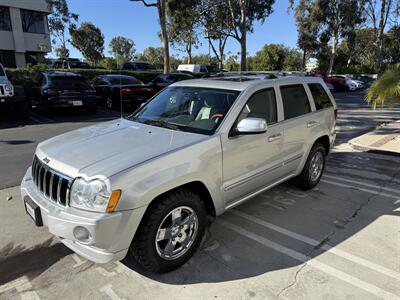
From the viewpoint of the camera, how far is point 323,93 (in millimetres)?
5414

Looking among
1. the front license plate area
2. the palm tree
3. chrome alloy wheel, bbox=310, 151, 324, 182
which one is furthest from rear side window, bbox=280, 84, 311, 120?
the palm tree

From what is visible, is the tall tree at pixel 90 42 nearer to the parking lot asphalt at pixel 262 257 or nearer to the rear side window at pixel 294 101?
the rear side window at pixel 294 101

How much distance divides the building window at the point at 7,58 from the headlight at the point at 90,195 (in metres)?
35.1

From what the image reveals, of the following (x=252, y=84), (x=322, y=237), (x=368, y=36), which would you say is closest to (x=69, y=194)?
(x=252, y=84)

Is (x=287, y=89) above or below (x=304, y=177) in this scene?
above

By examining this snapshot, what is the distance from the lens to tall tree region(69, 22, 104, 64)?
138ft

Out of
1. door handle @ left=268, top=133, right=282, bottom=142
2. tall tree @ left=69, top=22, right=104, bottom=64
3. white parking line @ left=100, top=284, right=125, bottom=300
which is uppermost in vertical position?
tall tree @ left=69, top=22, right=104, bottom=64

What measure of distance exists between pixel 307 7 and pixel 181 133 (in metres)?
38.5

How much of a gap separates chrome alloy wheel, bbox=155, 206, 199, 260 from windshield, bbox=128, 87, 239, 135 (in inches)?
34.6

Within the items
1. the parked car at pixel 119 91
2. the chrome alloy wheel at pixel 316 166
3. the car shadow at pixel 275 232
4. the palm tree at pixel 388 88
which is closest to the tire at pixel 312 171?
the chrome alloy wheel at pixel 316 166

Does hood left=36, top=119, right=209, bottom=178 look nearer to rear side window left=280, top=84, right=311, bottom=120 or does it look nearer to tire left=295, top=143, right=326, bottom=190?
rear side window left=280, top=84, right=311, bottom=120

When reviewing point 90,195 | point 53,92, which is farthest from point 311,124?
point 53,92

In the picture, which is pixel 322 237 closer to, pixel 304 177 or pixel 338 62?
pixel 304 177

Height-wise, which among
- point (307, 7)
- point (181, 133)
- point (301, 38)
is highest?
point (307, 7)
